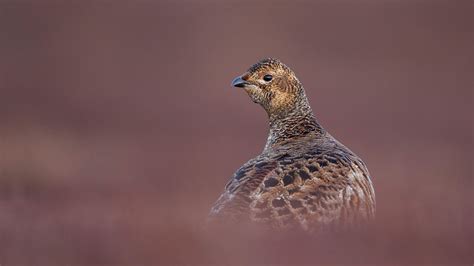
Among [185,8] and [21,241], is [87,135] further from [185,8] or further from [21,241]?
[185,8]

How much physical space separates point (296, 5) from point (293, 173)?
3658 cm

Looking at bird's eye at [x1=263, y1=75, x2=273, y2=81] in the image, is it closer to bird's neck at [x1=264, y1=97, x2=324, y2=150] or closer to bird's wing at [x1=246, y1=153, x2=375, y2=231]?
bird's neck at [x1=264, y1=97, x2=324, y2=150]

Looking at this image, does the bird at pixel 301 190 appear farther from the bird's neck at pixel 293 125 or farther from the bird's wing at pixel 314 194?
the bird's neck at pixel 293 125

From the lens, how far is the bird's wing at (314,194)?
22.5 ft

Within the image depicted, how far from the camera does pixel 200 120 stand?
78.7ft

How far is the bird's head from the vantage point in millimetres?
9875

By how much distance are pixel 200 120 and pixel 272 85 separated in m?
14.1

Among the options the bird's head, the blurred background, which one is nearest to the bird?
the blurred background

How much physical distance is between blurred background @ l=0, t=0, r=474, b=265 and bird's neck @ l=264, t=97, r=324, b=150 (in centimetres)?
79

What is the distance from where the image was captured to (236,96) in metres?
30.3

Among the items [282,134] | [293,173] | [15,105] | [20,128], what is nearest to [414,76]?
[15,105]

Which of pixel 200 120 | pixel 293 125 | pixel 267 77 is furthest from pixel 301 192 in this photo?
pixel 200 120

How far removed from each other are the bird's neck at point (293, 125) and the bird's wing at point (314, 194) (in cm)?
150

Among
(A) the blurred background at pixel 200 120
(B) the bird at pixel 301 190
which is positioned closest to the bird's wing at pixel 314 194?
(B) the bird at pixel 301 190
